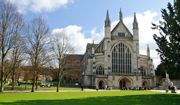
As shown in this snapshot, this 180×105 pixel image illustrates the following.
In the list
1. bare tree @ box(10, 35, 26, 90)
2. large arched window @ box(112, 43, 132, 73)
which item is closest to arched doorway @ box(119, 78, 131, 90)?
large arched window @ box(112, 43, 132, 73)

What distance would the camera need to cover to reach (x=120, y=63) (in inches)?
3462

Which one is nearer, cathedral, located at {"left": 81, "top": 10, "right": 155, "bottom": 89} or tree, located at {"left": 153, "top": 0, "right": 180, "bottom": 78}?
tree, located at {"left": 153, "top": 0, "right": 180, "bottom": 78}

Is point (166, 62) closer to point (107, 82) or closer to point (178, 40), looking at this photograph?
point (178, 40)

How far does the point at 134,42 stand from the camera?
8925 cm

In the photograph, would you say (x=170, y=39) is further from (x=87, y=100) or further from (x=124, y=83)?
(x=124, y=83)

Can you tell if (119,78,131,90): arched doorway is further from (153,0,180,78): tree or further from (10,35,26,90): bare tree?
(153,0,180,78): tree

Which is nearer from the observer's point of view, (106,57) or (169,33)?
(169,33)

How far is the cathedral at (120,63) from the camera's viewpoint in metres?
85.8

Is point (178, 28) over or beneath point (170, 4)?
beneath

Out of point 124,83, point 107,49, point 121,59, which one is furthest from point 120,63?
point 124,83

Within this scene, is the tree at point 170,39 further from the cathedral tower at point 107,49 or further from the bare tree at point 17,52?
the cathedral tower at point 107,49

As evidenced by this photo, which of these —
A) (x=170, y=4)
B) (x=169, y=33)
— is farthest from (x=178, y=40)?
(x=170, y=4)

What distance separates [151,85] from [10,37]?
52695mm

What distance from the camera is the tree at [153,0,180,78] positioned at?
2694cm
